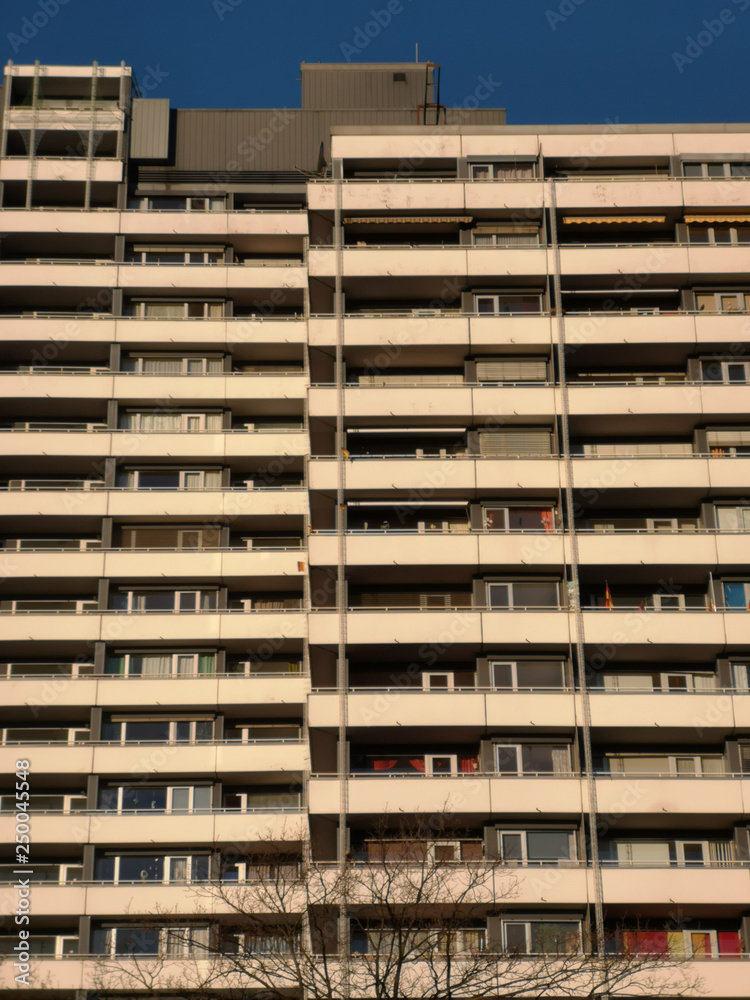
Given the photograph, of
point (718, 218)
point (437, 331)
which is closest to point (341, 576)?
point (437, 331)

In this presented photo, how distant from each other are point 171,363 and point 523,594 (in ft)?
61.2

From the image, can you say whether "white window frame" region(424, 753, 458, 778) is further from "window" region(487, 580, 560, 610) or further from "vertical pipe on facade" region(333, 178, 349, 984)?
"window" region(487, 580, 560, 610)

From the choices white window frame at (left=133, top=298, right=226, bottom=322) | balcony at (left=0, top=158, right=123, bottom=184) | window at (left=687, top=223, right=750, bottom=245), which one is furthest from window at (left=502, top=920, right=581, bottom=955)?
balcony at (left=0, top=158, right=123, bottom=184)

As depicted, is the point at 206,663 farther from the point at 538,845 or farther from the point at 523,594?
the point at 538,845

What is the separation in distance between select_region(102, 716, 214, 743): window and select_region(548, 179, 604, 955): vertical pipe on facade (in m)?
14.3

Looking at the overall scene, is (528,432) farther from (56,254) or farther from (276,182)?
(56,254)

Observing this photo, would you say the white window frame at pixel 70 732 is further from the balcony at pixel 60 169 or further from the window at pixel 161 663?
the balcony at pixel 60 169

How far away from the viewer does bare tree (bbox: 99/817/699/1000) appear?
49344mm

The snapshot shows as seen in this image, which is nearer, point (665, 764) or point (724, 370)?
point (665, 764)

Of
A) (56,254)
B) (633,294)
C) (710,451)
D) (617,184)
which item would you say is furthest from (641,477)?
(56,254)

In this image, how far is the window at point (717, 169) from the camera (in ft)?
216

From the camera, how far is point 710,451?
61.6m

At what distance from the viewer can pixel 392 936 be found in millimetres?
48281

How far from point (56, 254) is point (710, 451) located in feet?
94.8
